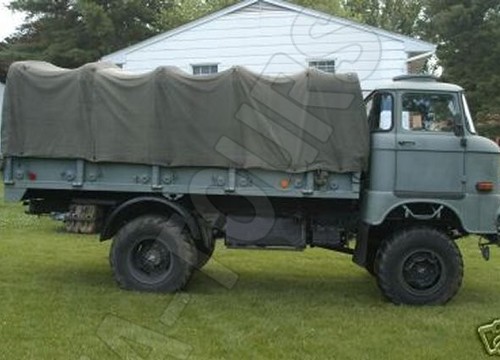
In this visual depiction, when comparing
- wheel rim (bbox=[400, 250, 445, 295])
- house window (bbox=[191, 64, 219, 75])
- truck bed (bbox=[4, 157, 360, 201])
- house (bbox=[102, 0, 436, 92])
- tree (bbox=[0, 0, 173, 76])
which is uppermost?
tree (bbox=[0, 0, 173, 76])

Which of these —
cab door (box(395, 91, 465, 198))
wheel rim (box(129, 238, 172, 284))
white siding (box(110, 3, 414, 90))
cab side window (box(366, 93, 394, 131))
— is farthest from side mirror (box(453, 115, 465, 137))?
white siding (box(110, 3, 414, 90))

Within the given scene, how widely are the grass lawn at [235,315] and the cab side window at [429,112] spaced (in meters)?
2.13

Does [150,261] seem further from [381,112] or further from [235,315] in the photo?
[381,112]

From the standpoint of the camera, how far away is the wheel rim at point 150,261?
386 inches

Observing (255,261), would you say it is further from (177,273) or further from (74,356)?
(74,356)

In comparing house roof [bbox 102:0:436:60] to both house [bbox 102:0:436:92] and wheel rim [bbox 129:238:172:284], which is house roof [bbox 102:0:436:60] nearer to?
house [bbox 102:0:436:92]

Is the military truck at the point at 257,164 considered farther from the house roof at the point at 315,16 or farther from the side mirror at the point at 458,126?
the house roof at the point at 315,16

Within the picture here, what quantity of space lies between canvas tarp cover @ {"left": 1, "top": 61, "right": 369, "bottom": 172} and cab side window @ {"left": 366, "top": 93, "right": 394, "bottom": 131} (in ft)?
0.89

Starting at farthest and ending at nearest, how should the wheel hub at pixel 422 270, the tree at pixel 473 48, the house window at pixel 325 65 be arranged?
the tree at pixel 473 48, the house window at pixel 325 65, the wheel hub at pixel 422 270

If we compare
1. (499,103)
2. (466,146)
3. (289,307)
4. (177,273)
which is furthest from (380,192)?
(499,103)

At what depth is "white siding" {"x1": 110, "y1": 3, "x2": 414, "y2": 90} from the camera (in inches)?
669

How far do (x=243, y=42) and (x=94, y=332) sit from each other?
11.3 metres

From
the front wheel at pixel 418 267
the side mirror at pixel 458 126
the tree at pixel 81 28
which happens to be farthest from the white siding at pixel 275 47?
the tree at pixel 81 28

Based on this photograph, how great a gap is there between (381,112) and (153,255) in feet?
10.7
